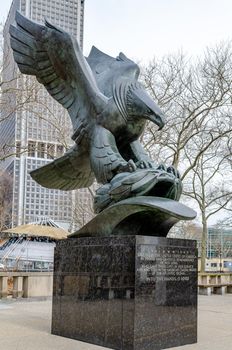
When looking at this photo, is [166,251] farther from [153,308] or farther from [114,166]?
[114,166]

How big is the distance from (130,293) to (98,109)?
9.87ft

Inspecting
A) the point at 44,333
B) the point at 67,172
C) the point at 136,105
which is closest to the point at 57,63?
the point at 136,105

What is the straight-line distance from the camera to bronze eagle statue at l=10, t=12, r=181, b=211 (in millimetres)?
7141

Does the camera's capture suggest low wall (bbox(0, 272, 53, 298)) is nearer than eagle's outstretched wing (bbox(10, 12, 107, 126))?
No

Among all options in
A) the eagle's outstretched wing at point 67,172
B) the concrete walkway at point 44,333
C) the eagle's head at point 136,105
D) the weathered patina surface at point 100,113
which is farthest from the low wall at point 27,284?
the eagle's head at point 136,105

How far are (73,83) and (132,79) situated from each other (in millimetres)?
1019

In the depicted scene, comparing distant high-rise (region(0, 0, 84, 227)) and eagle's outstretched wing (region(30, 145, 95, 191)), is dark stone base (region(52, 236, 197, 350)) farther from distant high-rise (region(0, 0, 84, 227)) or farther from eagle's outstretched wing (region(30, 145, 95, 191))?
distant high-rise (region(0, 0, 84, 227))

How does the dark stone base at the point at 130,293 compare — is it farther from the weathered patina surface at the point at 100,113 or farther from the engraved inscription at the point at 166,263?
the weathered patina surface at the point at 100,113

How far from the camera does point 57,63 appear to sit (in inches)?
314

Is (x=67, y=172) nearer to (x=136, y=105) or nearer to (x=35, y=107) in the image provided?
(x=136, y=105)

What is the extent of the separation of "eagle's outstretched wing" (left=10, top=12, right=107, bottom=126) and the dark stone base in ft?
7.79

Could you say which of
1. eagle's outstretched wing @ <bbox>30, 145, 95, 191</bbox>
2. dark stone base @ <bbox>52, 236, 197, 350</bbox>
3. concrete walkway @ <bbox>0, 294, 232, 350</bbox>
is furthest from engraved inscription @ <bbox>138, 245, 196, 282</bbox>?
eagle's outstretched wing @ <bbox>30, 145, 95, 191</bbox>

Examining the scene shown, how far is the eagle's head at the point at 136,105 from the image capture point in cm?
755

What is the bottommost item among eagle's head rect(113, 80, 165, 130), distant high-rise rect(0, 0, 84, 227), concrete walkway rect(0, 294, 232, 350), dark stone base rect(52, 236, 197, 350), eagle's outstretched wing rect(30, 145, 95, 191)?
concrete walkway rect(0, 294, 232, 350)
